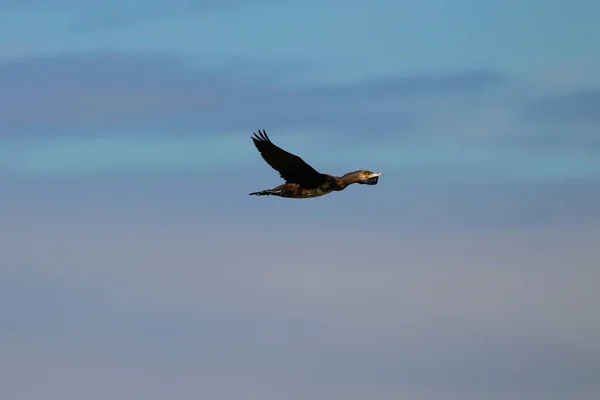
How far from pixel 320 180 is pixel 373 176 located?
7.62 feet

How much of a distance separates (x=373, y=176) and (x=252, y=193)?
536 centimetres

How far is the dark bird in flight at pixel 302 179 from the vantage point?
445 ft

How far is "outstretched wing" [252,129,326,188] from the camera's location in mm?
135125

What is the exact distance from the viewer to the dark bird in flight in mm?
135500

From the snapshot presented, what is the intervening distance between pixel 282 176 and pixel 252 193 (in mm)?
1532

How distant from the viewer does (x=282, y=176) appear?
449ft

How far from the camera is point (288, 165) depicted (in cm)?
13575

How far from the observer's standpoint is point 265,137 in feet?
443

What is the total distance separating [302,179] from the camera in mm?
136500

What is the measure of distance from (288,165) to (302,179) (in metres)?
1.14

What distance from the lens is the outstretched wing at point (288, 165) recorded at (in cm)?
13512

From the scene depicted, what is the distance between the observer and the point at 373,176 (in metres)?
137

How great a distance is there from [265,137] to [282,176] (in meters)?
2.53
